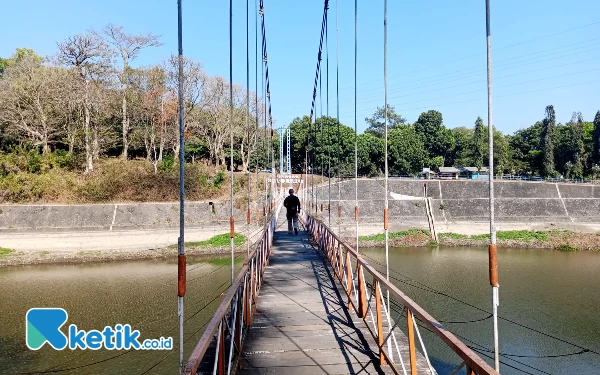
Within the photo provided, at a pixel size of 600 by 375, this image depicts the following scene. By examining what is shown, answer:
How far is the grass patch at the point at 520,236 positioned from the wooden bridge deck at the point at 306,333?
65.0ft

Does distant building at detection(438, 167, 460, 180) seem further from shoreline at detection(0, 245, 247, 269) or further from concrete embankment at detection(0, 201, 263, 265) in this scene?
shoreline at detection(0, 245, 247, 269)

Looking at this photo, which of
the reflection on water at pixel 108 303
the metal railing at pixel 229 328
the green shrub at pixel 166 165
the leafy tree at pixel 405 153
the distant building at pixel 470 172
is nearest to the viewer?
the metal railing at pixel 229 328

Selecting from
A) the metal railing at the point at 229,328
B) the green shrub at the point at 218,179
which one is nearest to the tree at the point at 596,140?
the green shrub at the point at 218,179

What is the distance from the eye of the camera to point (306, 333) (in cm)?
450

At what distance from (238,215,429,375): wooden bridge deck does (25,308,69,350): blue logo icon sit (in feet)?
17.2

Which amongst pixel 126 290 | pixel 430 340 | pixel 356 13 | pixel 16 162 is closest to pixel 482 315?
pixel 430 340

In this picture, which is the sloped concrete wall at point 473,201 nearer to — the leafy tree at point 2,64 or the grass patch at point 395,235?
the grass patch at point 395,235

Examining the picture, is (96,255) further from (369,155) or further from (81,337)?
(369,155)

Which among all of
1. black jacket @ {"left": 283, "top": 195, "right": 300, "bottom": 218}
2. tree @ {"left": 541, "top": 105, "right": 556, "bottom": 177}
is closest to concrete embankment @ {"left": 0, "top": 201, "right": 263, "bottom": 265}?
black jacket @ {"left": 283, "top": 195, "right": 300, "bottom": 218}

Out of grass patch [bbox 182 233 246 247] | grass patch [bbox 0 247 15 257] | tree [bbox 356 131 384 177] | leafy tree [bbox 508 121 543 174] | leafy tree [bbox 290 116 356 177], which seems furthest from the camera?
leafy tree [bbox 508 121 543 174]

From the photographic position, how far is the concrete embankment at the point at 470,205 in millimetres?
26656

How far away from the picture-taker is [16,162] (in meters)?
24.9

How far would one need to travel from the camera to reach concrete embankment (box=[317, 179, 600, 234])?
1049 inches

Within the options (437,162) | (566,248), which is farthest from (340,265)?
(437,162)
